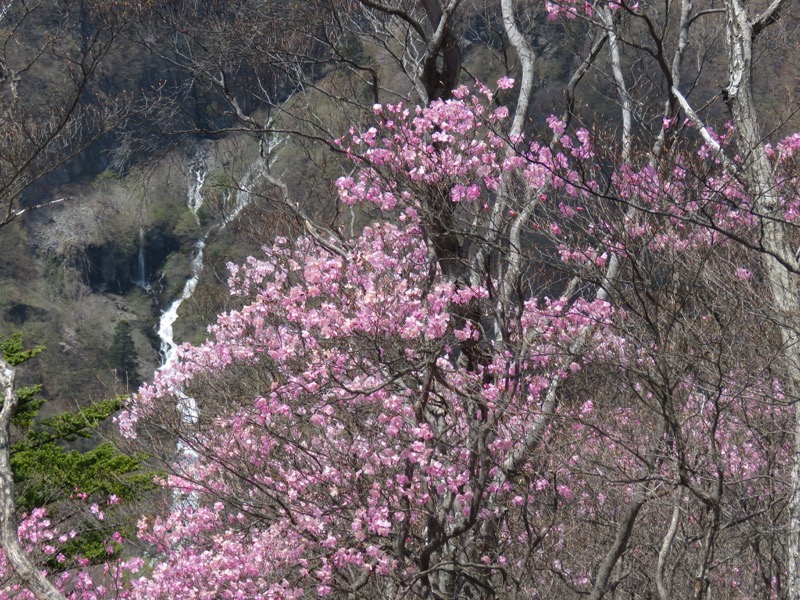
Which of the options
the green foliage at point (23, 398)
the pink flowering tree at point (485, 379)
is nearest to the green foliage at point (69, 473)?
the green foliage at point (23, 398)

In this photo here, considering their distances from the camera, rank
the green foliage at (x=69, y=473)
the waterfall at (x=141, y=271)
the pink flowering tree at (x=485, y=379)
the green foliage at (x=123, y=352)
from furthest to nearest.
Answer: the waterfall at (x=141, y=271)
the green foliage at (x=123, y=352)
the green foliage at (x=69, y=473)
the pink flowering tree at (x=485, y=379)

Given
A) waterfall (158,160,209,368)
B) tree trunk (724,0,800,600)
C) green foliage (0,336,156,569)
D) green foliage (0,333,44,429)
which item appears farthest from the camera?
waterfall (158,160,209,368)

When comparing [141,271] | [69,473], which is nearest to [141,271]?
[141,271]

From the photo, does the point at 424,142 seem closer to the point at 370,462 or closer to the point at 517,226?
the point at 517,226

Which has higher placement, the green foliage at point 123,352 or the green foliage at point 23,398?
the green foliage at point 123,352

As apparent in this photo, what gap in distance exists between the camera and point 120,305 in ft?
315

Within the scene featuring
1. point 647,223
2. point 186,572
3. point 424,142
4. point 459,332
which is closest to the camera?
Answer: point 647,223

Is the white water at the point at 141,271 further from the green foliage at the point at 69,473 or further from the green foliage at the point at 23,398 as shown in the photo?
the green foliage at the point at 69,473

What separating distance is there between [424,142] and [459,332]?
5.43 feet

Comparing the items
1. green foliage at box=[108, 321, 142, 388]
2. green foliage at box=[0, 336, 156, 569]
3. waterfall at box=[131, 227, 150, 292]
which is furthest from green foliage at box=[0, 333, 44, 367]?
waterfall at box=[131, 227, 150, 292]

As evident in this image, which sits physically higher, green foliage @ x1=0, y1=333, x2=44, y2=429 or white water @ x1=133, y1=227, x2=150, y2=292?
white water @ x1=133, y1=227, x2=150, y2=292

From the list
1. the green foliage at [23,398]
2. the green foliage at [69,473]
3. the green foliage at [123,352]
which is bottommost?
the green foliage at [69,473]

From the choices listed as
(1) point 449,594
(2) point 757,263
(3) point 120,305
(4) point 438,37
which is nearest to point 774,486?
(2) point 757,263

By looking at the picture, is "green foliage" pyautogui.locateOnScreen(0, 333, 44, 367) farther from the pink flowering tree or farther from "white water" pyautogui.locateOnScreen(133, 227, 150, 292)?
"white water" pyautogui.locateOnScreen(133, 227, 150, 292)
